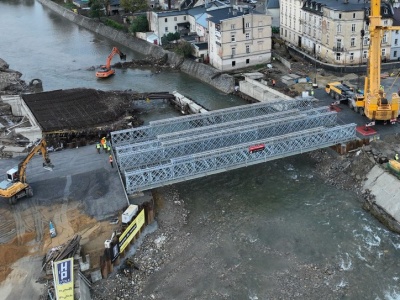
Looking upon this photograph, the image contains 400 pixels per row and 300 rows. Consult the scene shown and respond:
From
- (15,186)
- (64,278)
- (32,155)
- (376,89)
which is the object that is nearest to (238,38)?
(376,89)

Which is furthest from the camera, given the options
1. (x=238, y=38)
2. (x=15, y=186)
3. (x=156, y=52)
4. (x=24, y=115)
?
(x=156, y=52)

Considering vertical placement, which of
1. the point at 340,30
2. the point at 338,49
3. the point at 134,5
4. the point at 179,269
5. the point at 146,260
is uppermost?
the point at 134,5

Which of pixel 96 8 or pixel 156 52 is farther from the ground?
pixel 96 8

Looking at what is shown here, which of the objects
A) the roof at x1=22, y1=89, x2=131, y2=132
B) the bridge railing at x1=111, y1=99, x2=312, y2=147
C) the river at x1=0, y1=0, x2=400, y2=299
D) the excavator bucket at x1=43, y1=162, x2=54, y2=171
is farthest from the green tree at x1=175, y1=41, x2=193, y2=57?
the excavator bucket at x1=43, y1=162, x2=54, y2=171

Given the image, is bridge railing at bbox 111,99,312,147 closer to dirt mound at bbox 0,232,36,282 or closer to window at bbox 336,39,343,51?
dirt mound at bbox 0,232,36,282

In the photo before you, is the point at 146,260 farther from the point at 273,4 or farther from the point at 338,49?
the point at 273,4

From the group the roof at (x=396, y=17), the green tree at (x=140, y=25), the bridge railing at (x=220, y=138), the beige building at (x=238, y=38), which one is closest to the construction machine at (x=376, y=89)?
the bridge railing at (x=220, y=138)

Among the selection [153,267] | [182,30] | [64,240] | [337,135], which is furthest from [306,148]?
[182,30]
